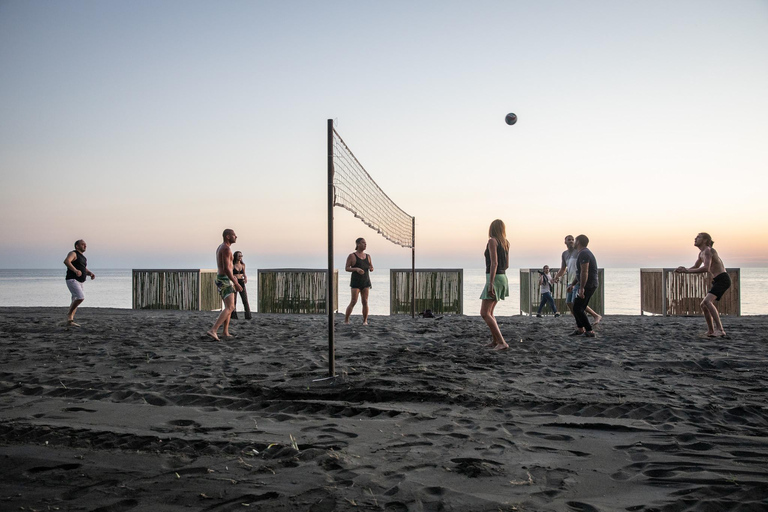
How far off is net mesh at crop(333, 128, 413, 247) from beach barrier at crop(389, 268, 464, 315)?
179 cm

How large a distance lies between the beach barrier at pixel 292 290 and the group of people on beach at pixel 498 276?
3.10 metres

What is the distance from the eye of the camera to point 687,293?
12.9 m

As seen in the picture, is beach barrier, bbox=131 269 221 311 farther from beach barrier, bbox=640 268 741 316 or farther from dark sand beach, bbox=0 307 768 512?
beach barrier, bbox=640 268 741 316

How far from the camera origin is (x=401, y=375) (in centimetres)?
492

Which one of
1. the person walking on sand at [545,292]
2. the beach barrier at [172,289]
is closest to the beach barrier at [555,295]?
the person walking on sand at [545,292]

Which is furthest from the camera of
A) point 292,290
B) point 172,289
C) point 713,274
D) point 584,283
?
point 172,289

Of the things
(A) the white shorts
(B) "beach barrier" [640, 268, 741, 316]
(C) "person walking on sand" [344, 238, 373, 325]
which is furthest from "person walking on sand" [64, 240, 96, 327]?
(B) "beach barrier" [640, 268, 741, 316]

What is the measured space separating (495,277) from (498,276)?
8cm

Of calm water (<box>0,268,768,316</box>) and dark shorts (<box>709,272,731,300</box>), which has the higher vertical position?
dark shorts (<box>709,272,731,300</box>)

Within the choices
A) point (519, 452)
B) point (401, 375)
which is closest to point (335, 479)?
point (519, 452)

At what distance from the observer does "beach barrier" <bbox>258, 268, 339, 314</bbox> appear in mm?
13844

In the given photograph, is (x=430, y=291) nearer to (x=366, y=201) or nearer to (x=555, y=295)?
(x=555, y=295)

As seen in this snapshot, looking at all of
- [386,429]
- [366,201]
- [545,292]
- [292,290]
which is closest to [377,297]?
[292,290]

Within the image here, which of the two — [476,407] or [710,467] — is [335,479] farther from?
[710,467]
